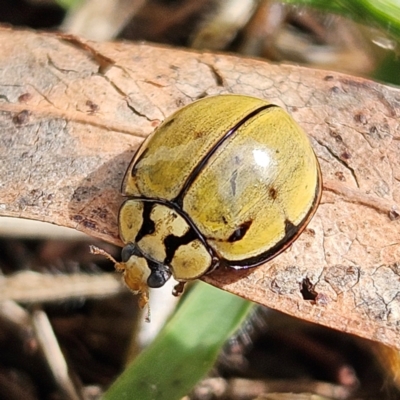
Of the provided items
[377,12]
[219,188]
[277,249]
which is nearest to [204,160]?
[219,188]

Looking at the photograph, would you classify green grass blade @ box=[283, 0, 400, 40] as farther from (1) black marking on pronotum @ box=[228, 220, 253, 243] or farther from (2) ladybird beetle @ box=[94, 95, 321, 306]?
(1) black marking on pronotum @ box=[228, 220, 253, 243]

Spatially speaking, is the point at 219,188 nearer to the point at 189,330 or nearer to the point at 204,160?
the point at 204,160

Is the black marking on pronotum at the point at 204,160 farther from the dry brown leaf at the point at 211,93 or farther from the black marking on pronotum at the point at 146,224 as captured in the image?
the dry brown leaf at the point at 211,93

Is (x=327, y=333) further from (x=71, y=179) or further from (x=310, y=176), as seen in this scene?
(x=71, y=179)

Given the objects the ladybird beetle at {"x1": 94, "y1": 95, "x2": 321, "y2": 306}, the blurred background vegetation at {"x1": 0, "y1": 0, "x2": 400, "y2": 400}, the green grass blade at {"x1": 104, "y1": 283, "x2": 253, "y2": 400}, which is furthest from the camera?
the blurred background vegetation at {"x1": 0, "y1": 0, "x2": 400, "y2": 400}

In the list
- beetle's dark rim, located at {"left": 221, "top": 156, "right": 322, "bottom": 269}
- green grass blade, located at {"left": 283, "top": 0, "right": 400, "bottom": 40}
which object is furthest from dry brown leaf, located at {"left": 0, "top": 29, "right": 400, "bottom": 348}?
green grass blade, located at {"left": 283, "top": 0, "right": 400, "bottom": 40}

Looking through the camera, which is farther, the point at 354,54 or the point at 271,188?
the point at 354,54

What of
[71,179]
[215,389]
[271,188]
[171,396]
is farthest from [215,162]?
[215,389]
